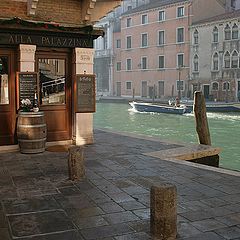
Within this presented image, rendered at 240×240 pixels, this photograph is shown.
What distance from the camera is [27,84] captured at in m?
8.62

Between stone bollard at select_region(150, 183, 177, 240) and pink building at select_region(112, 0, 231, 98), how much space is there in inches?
1577

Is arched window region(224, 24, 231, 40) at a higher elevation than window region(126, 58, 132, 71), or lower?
higher

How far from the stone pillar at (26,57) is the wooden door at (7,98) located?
0.27 metres

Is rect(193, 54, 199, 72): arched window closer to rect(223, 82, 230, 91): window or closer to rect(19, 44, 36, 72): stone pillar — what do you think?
rect(223, 82, 230, 91): window

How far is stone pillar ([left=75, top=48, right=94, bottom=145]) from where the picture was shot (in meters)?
9.27

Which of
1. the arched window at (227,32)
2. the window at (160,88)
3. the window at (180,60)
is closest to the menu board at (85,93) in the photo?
the arched window at (227,32)

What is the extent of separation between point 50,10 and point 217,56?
3437cm

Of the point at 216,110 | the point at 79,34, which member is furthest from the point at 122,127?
the point at 79,34

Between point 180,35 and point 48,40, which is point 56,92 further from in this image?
point 180,35

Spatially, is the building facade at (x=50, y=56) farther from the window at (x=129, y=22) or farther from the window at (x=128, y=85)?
the window at (x=129, y=22)

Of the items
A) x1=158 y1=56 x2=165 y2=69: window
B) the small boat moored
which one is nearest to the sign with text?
the small boat moored

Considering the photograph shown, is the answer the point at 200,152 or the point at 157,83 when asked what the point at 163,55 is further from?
the point at 200,152

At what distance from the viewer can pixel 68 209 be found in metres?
4.72

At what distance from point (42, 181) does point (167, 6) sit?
4216cm
